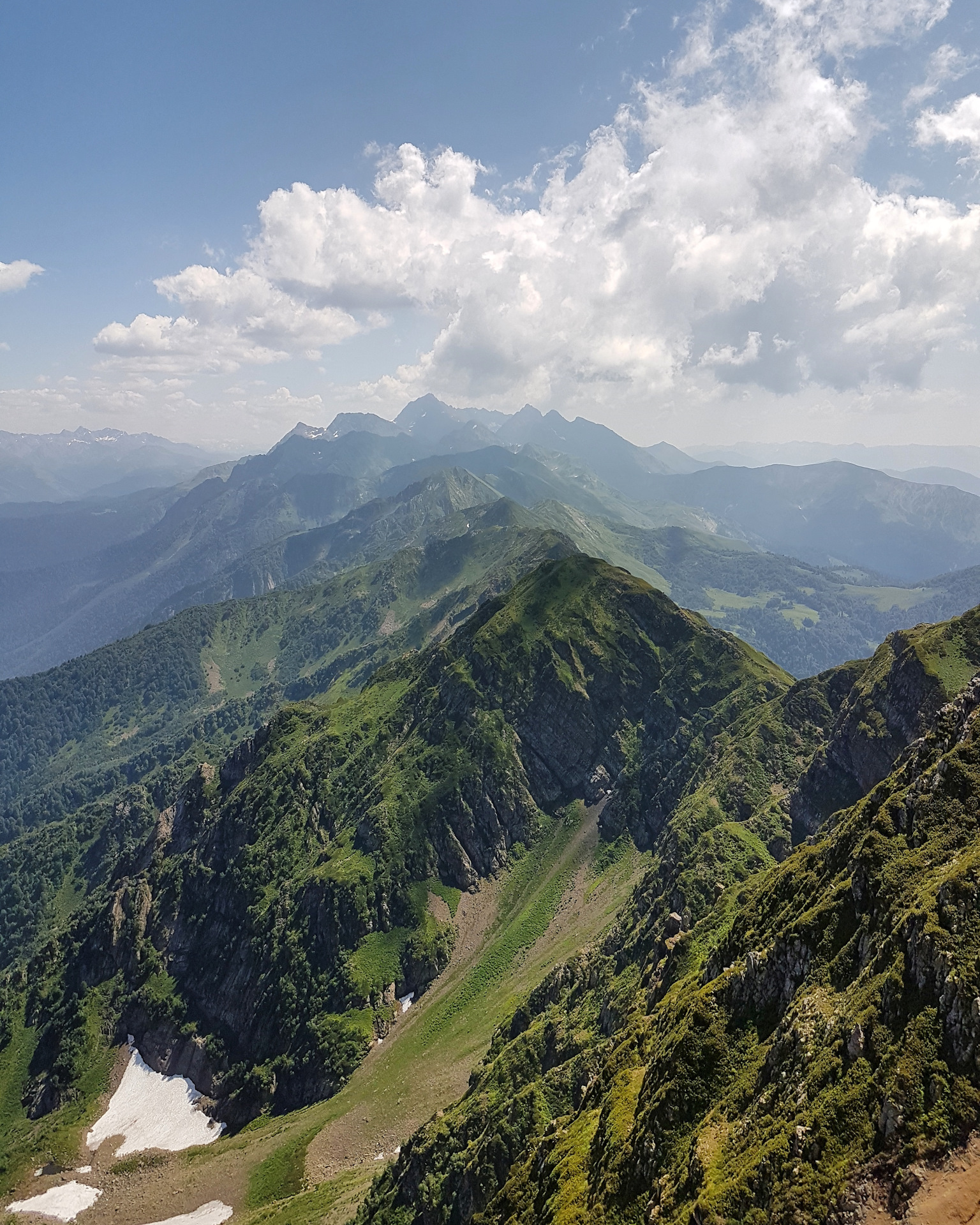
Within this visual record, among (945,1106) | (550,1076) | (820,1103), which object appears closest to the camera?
(945,1106)

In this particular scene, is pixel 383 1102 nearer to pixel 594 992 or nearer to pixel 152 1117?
pixel 594 992

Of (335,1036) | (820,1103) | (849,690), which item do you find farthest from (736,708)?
(820,1103)

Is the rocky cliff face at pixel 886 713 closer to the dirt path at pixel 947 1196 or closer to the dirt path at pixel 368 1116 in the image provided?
the dirt path at pixel 368 1116

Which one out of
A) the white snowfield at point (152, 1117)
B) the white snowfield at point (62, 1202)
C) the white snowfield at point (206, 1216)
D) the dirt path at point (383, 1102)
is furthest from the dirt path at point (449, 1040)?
the white snowfield at point (62, 1202)

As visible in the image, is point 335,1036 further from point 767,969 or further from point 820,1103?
point 820,1103

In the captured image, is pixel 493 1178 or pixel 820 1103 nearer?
pixel 820 1103

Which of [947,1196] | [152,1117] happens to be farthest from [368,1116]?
[947,1196]
